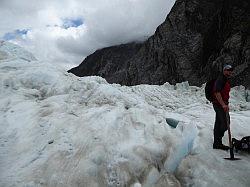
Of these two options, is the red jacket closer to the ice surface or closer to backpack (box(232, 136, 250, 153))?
backpack (box(232, 136, 250, 153))

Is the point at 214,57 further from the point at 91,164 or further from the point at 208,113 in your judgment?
the point at 91,164

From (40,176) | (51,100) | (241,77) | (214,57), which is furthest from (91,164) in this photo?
(214,57)

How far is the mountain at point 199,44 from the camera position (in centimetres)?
2159

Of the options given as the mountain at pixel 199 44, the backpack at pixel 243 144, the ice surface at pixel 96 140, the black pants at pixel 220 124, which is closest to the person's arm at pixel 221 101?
the black pants at pixel 220 124

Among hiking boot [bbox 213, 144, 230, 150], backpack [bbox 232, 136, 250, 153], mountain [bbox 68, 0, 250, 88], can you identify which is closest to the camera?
backpack [bbox 232, 136, 250, 153]

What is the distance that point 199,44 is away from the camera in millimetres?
24938

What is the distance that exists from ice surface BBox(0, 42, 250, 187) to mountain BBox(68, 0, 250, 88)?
1043 cm

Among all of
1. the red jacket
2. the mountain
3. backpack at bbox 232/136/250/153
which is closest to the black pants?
the red jacket

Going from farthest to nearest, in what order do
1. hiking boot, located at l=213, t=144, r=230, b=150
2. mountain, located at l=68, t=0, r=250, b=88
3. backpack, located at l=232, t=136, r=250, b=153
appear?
mountain, located at l=68, t=0, r=250, b=88 < hiking boot, located at l=213, t=144, r=230, b=150 < backpack, located at l=232, t=136, r=250, b=153

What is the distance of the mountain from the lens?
21.6m

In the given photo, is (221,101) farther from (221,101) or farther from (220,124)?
(220,124)

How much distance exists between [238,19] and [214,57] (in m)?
3.07

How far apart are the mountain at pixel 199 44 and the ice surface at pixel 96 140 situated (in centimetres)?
1043

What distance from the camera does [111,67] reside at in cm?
6125
